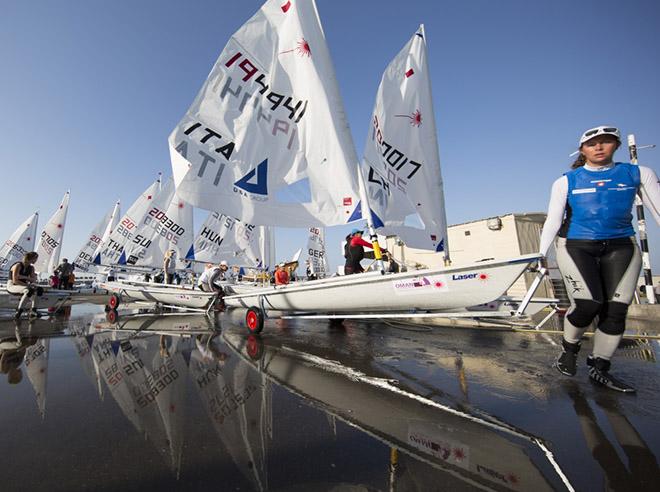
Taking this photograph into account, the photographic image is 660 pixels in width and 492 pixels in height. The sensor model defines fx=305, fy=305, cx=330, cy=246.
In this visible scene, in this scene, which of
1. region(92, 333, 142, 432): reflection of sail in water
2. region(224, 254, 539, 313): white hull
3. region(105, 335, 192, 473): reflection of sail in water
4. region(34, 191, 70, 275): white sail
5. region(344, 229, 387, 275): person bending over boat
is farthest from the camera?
region(34, 191, 70, 275): white sail

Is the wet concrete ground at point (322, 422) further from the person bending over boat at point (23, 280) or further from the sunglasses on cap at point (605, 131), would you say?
the person bending over boat at point (23, 280)

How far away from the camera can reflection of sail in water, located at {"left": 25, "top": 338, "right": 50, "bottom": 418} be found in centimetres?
260

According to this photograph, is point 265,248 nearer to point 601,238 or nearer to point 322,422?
point 322,422

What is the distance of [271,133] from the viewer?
18.7 feet

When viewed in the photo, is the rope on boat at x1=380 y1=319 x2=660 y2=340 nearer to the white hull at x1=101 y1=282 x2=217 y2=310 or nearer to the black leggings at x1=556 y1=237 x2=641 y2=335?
the black leggings at x1=556 y1=237 x2=641 y2=335

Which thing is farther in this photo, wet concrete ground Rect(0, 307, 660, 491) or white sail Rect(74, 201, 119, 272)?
white sail Rect(74, 201, 119, 272)

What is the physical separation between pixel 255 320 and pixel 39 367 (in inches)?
113

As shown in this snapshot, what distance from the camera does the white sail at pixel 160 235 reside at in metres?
16.2

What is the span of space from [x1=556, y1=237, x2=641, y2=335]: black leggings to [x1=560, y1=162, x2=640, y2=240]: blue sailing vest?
0.27ft

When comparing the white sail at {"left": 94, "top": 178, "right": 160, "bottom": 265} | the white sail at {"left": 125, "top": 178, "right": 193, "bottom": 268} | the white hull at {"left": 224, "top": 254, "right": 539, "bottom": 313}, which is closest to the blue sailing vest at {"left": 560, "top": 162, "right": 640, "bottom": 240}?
the white hull at {"left": 224, "top": 254, "right": 539, "bottom": 313}

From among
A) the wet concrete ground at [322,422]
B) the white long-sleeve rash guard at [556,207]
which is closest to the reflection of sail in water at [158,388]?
the wet concrete ground at [322,422]

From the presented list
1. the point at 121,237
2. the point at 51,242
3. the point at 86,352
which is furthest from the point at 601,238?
the point at 51,242

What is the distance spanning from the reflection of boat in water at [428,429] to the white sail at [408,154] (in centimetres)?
388

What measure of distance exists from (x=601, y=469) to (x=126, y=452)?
2495 millimetres
